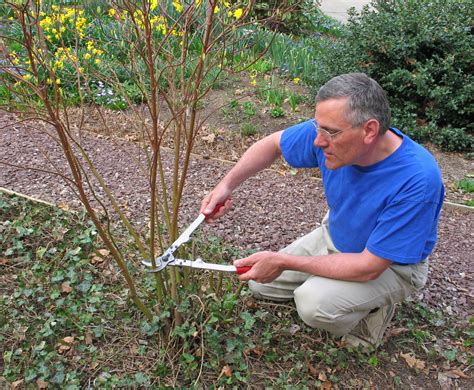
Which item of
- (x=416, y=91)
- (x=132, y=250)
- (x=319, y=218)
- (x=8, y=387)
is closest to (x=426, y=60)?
(x=416, y=91)

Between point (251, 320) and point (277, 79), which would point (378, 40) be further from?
point (251, 320)

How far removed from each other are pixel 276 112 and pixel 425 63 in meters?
1.48

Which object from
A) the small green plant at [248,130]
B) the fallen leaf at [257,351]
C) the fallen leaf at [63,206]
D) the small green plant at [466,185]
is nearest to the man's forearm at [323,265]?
the fallen leaf at [257,351]

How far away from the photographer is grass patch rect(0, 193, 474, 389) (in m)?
2.27

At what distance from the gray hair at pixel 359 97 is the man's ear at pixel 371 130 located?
0.05 feet

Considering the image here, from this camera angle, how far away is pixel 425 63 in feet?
15.7

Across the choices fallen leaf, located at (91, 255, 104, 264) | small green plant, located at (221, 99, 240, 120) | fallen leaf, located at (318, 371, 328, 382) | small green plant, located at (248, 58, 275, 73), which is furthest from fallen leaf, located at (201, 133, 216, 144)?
fallen leaf, located at (318, 371, 328, 382)

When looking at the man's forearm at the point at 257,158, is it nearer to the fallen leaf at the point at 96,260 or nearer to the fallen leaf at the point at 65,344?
the fallen leaf at the point at 96,260

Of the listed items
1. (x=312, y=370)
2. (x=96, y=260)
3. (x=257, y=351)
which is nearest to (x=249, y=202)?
(x=96, y=260)

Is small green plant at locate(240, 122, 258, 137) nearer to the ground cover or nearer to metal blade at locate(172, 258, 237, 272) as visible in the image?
the ground cover

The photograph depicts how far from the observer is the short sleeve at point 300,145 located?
240 centimetres

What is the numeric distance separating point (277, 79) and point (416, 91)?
157 centimetres

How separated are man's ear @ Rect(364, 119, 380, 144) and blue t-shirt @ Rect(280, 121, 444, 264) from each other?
15cm

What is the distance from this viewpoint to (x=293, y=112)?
507 cm
